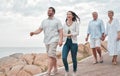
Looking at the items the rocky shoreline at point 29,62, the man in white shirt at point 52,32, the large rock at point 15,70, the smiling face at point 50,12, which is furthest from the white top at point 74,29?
the large rock at point 15,70

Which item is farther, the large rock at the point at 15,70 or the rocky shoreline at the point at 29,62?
the large rock at the point at 15,70

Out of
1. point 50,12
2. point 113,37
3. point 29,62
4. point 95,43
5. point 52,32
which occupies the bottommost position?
point 29,62

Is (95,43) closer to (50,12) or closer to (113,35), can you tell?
(113,35)

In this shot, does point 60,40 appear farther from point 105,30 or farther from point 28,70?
point 28,70

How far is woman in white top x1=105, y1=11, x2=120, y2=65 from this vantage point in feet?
56.5

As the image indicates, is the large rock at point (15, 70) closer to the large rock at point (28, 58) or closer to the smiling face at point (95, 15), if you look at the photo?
the large rock at point (28, 58)

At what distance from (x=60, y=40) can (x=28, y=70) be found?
7124mm

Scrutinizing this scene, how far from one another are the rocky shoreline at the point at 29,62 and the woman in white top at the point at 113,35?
4.10 metres

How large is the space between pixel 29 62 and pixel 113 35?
8.44 meters

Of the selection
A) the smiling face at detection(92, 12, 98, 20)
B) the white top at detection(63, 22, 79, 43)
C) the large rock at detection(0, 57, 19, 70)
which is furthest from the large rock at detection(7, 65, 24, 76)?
the white top at detection(63, 22, 79, 43)

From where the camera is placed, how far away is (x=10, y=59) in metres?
29.5

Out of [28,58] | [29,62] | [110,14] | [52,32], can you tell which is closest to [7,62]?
[28,58]

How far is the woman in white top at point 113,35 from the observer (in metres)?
17.2

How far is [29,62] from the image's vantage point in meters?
25.0
